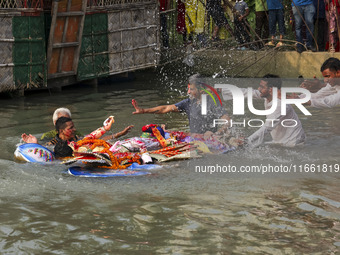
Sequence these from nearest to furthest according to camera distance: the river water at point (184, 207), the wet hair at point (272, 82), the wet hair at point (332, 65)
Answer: the river water at point (184, 207)
the wet hair at point (272, 82)
the wet hair at point (332, 65)

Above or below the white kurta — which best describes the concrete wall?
above

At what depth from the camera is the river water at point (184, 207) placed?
564 centimetres

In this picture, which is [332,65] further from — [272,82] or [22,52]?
[22,52]

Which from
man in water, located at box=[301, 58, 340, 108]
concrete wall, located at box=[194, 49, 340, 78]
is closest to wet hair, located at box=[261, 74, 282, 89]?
man in water, located at box=[301, 58, 340, 108]

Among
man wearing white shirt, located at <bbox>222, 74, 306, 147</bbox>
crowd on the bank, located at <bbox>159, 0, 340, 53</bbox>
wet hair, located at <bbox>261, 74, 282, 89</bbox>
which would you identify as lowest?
man wearing white shirt, located at <bbox>222, 74, 306, 147</bbox>

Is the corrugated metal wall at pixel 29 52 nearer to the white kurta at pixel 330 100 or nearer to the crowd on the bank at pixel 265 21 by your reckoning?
the crowd on the bank at pixel 265 21

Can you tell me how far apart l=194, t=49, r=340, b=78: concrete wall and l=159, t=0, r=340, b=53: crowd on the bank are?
23cm

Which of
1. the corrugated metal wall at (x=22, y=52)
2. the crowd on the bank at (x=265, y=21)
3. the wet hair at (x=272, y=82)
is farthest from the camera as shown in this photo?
the crowd on the bank at (x=265, y=21)

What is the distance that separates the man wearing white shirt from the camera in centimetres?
877

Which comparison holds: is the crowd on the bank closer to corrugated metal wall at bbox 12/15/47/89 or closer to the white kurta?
corrugated metal wall at bbox 12/15/47/89

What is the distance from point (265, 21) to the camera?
1550 cm

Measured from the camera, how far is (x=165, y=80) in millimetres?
16609

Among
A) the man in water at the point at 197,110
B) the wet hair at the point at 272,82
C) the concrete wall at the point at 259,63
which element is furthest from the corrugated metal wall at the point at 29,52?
the wet hair at the point at 272,82

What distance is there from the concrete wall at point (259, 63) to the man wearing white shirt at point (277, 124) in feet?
18.1
